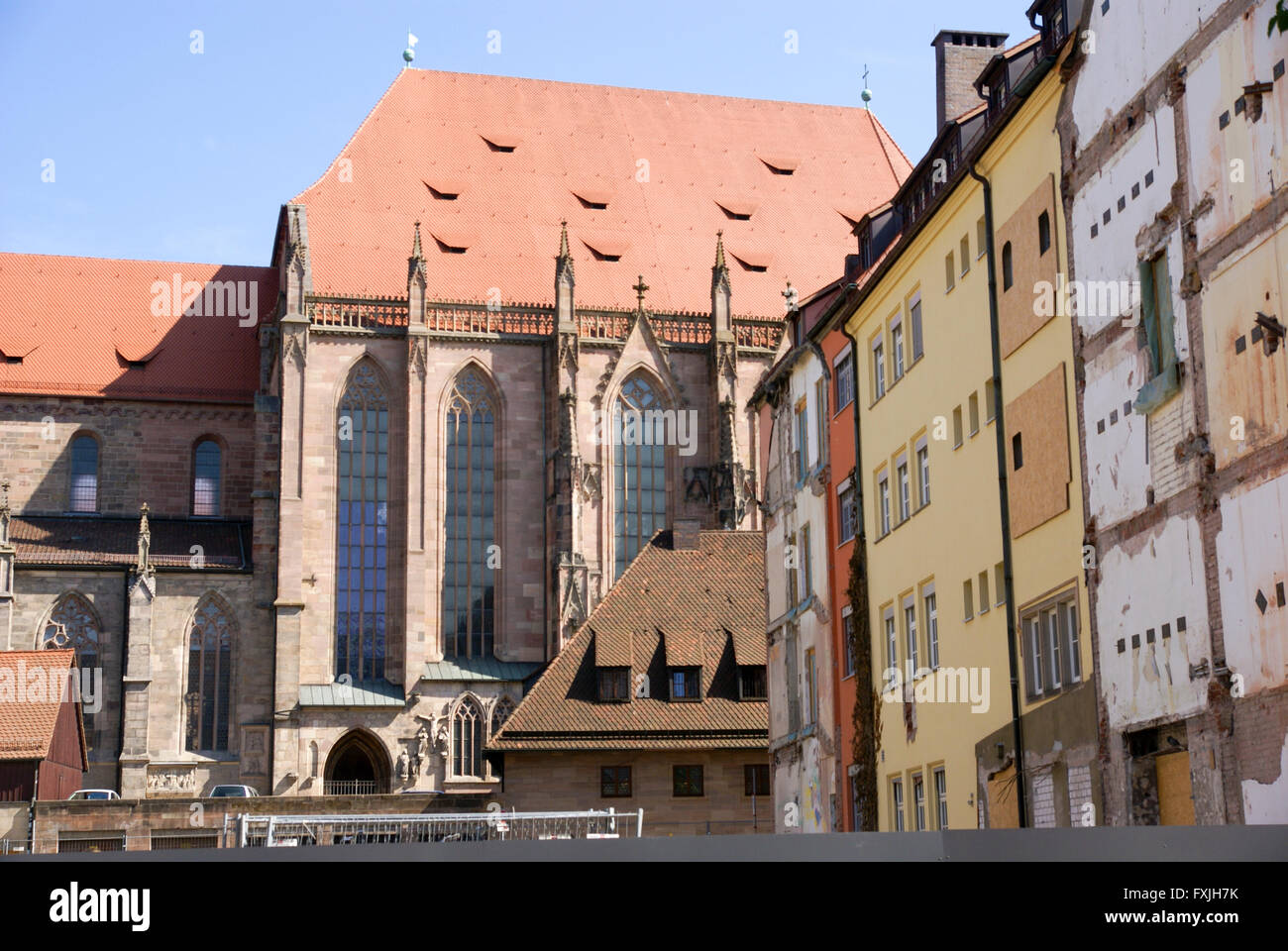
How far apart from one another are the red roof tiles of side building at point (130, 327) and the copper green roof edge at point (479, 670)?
12.0 metres

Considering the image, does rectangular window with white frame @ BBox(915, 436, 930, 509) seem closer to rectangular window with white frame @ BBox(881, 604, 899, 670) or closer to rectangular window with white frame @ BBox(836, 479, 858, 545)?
rectangular window with white frame @ BBox(881, 604, 899, 670)

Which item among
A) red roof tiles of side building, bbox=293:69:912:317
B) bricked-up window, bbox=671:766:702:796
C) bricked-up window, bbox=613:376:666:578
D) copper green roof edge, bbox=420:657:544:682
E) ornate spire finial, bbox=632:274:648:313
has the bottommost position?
bricked-up window, bbox=671:766:702:796

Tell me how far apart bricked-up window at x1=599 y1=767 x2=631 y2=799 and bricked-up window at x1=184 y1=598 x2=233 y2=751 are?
1572cm

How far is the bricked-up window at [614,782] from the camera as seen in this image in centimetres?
3384

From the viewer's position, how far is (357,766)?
4691cm

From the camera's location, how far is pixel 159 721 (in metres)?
45.6

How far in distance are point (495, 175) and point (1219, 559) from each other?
42685 millimetres

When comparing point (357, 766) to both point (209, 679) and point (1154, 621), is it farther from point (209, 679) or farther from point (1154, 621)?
point (1154, 621)

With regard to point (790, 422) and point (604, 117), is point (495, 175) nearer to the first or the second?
point (604, 117)

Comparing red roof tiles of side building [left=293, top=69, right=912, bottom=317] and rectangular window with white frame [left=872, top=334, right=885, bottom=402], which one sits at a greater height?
red roof tiles of side building [left=293, top=69, right=912, bottom=317]

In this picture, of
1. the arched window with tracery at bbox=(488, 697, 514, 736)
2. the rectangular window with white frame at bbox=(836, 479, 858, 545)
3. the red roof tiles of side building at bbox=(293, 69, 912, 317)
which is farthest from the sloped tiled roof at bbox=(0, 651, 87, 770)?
the rectangular window with white frame at bbox=(836, 479, 858, 545)

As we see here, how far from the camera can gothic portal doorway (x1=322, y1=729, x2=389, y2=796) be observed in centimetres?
4562

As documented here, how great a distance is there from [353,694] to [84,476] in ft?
40.9
